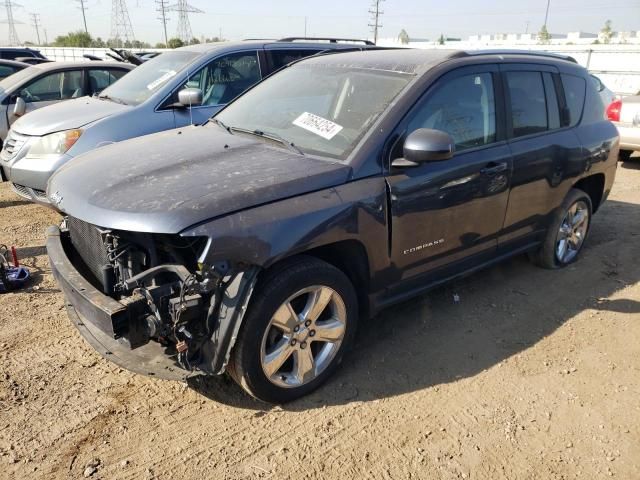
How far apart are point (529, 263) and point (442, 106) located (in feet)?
7.39

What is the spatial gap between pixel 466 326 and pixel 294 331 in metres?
1.60

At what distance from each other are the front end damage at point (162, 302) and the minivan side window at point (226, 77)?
3497 millimetres

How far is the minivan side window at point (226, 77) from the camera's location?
5.99 m

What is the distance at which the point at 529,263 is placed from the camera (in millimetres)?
5039

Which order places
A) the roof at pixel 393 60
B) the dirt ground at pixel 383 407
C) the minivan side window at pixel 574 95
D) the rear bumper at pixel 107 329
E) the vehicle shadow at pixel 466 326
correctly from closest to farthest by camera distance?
the rear bumper at pixel 107 329 → the dirt ground at pixel 383 407 → the vehicle shadow at pixel 466 326 → the roof at pixel 393 60 → the minivan side window at pixel 574 95

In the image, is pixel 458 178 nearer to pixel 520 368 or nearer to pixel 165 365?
pixel 520 368

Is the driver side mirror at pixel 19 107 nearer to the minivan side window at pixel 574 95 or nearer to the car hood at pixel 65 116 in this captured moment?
the car hood at pixel 65 116

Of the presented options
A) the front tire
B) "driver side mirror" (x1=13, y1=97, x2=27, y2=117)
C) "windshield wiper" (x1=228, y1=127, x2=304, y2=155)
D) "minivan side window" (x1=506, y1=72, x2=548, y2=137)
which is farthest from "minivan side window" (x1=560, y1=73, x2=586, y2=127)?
"driver side mirror" (x1=13, y1=97, x2=27, y2=117)

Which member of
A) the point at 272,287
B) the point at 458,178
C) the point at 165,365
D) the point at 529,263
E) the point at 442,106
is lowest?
the point at 529,263

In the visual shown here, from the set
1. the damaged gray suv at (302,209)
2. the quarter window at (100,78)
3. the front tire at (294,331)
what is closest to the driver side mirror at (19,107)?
the quarter window at (100,78)

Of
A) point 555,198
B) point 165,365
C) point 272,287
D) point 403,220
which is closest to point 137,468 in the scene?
point 165,365

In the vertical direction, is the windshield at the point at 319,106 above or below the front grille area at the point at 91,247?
above

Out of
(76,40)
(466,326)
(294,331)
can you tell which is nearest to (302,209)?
(294,331)

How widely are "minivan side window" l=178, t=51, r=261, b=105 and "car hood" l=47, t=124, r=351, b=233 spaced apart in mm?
2664
